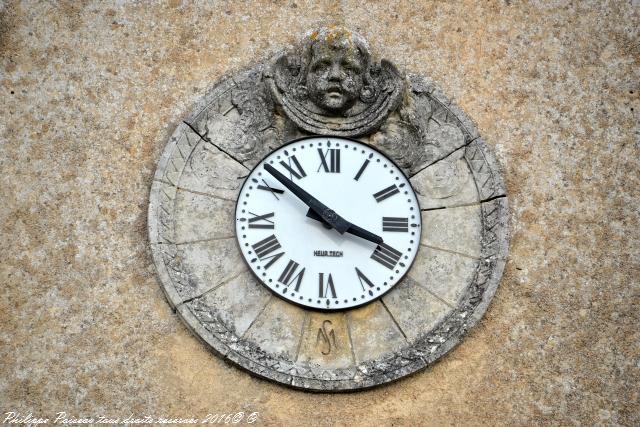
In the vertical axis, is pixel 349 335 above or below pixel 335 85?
below

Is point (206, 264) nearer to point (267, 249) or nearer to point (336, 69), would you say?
point (267, 249)

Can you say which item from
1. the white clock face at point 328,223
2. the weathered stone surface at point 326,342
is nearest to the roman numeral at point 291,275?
the white clock face at point 328,223

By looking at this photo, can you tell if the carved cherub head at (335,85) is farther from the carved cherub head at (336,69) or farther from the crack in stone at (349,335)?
the crack in stone at (349,335)

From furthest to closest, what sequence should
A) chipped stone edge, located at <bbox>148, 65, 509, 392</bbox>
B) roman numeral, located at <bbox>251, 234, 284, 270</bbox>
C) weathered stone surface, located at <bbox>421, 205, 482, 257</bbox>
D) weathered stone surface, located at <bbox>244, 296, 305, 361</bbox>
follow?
weathered stone surface, located at <bbox>421, 205, 482, 257</bbox>
roman numeral, located at <bbox>251, 234, 284, 270</bbox>
weathered stone surface, located at <bbox>244, 296, 305, 361</bbox>
chipped stone edge, located at <bbox>148, 65, 509, 392</bbox>

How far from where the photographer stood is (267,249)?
7.15m

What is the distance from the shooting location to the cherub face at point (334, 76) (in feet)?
23.9

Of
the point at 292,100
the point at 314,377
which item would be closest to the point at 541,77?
the point at 292,100

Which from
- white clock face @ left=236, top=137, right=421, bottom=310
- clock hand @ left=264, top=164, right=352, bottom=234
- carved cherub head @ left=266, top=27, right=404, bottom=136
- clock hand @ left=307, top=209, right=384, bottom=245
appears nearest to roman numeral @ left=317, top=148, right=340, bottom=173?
white clock face @ left=236, top=137, right=421, bottom=310

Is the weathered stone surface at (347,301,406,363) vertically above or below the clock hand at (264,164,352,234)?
below

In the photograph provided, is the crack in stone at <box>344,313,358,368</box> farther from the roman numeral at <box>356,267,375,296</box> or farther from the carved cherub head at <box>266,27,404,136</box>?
the carved cherub head at <box>266,27,404,136</box>

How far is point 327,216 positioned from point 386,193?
0.43 metres

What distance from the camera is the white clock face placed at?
7.10 m

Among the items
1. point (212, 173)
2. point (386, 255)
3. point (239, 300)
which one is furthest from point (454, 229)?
point (212, 173)

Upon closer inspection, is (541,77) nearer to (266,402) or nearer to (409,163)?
(409,163)
